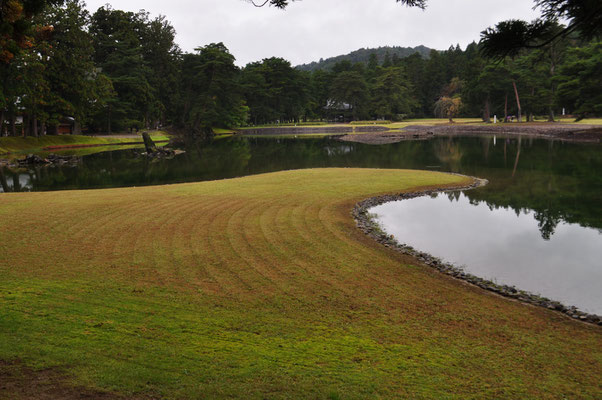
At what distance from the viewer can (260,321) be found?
662 centimetres

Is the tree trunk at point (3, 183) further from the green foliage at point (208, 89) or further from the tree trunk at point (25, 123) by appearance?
the green foliage at point (208, 89)

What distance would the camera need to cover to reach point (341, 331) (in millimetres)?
6367

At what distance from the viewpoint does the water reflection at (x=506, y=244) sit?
368 inches

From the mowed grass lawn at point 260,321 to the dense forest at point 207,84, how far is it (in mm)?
4792

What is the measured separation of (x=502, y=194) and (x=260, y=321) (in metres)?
16.6

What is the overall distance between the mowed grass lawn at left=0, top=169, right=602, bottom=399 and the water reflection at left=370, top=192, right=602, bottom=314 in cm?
179

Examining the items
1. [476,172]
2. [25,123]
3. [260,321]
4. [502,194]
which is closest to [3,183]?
[260,321]

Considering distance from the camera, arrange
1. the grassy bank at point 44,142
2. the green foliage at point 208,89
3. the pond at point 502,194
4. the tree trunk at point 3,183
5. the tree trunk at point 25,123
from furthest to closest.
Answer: the green foliage at point 208,89
the tree trunk at point 25,123
the grassy bank at point 44,142
the tree trunk at point 3,183
the pond at point 502,194

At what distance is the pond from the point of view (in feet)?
34.5

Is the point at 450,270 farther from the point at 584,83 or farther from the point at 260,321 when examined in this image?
the point at 584,83

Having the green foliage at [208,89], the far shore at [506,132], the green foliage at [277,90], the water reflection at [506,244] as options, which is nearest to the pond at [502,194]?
the water reflection at [506,244]

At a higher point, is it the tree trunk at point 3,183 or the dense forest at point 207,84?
the dense forest at point 207,84

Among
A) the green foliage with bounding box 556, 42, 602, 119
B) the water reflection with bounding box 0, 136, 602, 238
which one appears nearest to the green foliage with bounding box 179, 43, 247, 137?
the water reflection with bounding box 0, 136, 602, 238

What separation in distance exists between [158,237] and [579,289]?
32.9 ft
